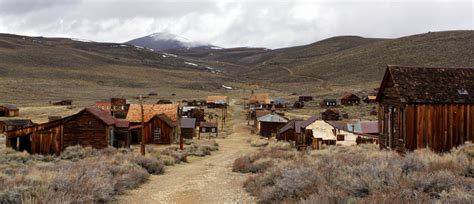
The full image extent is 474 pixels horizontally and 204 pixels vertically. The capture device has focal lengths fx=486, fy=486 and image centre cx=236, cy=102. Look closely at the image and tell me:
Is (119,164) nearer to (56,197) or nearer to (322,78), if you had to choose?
(56,197)

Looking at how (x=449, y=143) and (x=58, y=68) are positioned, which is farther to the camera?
(x=58, y=68)

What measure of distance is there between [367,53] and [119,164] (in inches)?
4640

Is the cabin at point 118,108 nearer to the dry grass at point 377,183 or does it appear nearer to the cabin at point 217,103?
the cabin at point 217,103

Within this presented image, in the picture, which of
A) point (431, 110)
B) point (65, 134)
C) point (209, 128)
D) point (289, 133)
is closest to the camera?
point (431, 110)

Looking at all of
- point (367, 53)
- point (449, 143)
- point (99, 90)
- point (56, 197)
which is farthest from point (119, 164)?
point (367, 53)

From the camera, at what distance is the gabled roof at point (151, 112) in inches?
1519

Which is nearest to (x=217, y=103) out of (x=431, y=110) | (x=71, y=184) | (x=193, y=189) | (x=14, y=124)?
(x=14, y=124)

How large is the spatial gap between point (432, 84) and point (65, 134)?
20837 mm

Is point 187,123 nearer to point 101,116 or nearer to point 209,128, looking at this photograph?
point 209,128

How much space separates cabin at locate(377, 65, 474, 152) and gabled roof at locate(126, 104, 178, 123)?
917 inches

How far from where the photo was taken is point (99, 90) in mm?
101938

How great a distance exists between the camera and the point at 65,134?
29.1 m

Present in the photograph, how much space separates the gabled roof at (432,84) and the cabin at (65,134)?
17.6 metres

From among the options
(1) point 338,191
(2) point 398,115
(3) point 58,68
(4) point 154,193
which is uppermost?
(3) point 58,68
